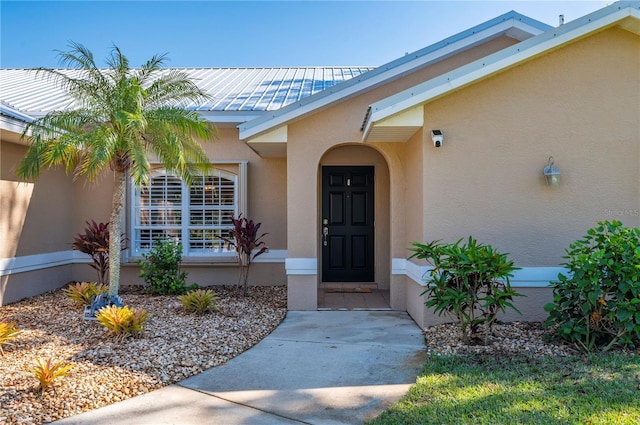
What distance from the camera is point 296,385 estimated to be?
4.38 metres

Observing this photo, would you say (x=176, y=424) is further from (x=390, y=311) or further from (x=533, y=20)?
(x=533, y=20)

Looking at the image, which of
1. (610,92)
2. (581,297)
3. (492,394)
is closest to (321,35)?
(610,92)

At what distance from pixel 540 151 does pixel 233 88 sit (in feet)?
26.2

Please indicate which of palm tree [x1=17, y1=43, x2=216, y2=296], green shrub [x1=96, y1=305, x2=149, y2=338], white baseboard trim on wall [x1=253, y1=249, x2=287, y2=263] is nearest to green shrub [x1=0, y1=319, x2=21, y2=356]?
green shrub [x1=96, y1=305, x2=149, y2=338]

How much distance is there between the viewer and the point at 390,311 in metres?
7.59

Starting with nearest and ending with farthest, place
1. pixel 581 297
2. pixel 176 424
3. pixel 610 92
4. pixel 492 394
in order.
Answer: pixel 176 424 → pixel 492 394 → pixel 581 297 → pixel 610 92

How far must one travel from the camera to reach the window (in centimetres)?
965

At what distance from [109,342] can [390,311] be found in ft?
14.6

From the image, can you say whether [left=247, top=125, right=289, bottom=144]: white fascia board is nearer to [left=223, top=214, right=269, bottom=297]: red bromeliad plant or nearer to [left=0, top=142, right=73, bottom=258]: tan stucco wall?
[left=223, top=214, right=269, bottom=297]: red bromeliad plant

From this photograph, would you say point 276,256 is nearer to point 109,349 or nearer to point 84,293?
point 84,293

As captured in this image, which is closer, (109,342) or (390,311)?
(109,342)

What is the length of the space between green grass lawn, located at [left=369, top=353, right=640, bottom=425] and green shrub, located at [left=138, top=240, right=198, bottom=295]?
5.50 meters

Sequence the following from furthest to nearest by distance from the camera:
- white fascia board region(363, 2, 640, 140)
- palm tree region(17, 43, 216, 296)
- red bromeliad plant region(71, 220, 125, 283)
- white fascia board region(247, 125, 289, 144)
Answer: red bromeliad plant region(71, 220, 125, 283), white fascia board region(247, 125, 289, 144), palm tree region(17, 43, 216, 296), white fascia board region(363, 2, 640, 140)

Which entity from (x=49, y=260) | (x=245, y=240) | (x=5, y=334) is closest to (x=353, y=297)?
(x=245, y=240)
